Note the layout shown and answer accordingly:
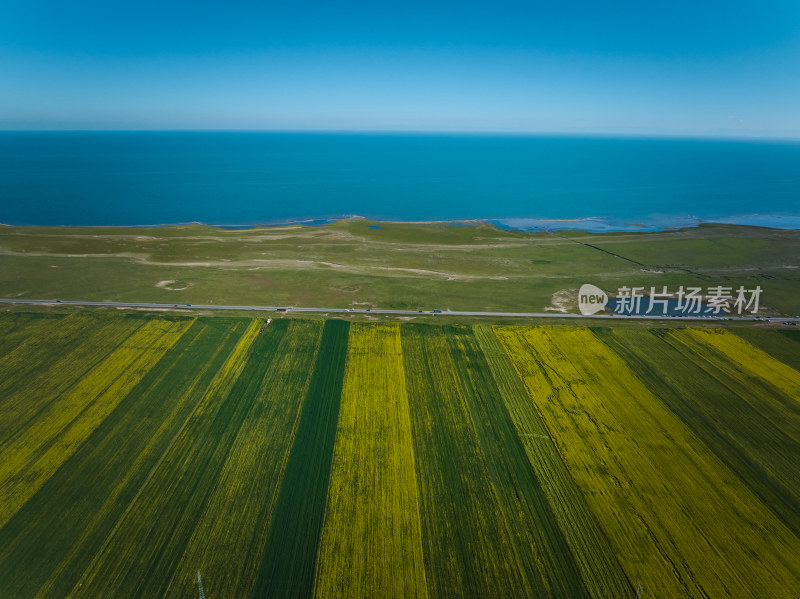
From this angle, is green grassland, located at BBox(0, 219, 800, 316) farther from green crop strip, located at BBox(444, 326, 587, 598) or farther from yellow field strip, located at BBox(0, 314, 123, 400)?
green crop strip, located at BBox(444, 326, 587, 598)

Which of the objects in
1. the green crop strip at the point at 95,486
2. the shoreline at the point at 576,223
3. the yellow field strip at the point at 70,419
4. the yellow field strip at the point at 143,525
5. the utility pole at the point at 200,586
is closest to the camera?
the utility pole at the point at 200,586

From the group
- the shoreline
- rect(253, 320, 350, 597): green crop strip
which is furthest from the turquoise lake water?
rect(253, 320, 350, 597): green crop strip

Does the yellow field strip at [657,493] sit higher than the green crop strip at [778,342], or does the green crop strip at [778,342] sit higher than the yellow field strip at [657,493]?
the green crop strip at [778,342]

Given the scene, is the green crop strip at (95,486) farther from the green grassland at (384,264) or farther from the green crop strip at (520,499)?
the green crop strip at (520,499)

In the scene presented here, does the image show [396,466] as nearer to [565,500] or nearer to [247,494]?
[247,494]

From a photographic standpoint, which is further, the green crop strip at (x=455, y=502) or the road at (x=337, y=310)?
the road at (x=337, y=310)

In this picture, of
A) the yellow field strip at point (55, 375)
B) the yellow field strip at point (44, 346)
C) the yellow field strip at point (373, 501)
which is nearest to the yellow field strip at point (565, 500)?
the yellow field strip at point (373, 501)

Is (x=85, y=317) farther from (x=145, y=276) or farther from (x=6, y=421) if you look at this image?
(x=6, y=421)
